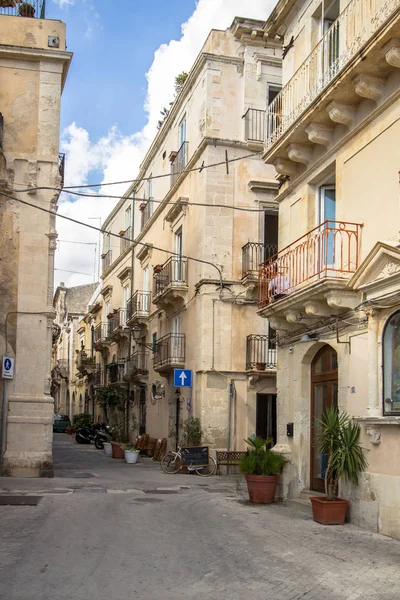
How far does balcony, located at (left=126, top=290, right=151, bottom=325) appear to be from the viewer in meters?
29.0

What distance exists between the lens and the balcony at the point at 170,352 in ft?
76.3

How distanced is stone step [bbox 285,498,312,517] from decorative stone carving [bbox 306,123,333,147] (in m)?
6.09

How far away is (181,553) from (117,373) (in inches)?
1040

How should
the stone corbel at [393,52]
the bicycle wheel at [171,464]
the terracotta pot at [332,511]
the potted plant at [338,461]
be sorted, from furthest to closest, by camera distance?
the bicycle wheel at [171,464] < the terracotta pot at [332,511] < the potted plant at [338,461] < the stone corbel at [393,52]

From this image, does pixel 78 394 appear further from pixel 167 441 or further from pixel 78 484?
pixel 78 484

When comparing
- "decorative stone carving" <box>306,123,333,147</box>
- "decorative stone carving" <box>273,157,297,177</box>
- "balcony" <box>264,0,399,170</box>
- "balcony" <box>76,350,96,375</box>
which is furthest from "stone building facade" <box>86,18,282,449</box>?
"balcony" <box>76,350,96,375</box>

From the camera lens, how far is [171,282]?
23.2 m

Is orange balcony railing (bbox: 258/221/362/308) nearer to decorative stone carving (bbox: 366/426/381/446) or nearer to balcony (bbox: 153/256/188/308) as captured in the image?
decorative stone carving (bbox: 366/426/381/446)

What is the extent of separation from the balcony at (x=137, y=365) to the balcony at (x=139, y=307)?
1.39m

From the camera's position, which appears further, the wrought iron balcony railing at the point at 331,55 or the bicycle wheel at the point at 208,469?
the bicycle wheel at the point at 208,469

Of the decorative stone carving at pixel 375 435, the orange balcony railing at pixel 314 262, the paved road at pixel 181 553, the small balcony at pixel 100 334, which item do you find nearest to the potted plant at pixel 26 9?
the orange balcony railing at pixel 314 262

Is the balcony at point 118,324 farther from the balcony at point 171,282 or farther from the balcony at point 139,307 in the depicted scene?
the balcony at point 171,282

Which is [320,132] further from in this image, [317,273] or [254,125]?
[254,125]

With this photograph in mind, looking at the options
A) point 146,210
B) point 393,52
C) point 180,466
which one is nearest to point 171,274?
point 180,466
